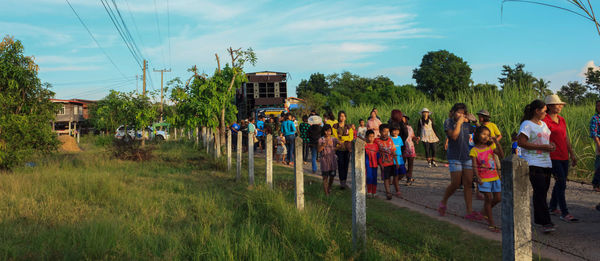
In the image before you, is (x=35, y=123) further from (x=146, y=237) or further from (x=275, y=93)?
(x=275, y=93)

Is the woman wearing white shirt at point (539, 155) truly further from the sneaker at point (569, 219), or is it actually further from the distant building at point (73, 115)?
the distant building at point (73, 115)

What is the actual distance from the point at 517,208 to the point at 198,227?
385 cm

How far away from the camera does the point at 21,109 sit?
Answer: 36.8ft

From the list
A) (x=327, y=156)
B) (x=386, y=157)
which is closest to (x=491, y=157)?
(x=386, y=157)

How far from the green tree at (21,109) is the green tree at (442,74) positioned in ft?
179

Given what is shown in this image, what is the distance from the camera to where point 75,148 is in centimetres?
2773

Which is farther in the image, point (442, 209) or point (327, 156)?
point (327, 156)

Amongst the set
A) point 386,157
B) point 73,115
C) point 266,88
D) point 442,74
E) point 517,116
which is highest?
point 442,74

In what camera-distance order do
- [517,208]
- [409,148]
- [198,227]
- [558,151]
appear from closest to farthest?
[517,208]
[198,227]
[558,151]
[409,148]

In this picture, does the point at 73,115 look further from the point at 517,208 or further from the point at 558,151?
the point at 517,208

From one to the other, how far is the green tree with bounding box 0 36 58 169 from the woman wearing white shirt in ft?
37.2

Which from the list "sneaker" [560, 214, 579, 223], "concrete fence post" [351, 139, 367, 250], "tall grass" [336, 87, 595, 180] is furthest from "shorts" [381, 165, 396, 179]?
"tall grass" [336, 87, 595, 180]

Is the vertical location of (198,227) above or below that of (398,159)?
below

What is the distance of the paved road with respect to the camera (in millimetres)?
4516
